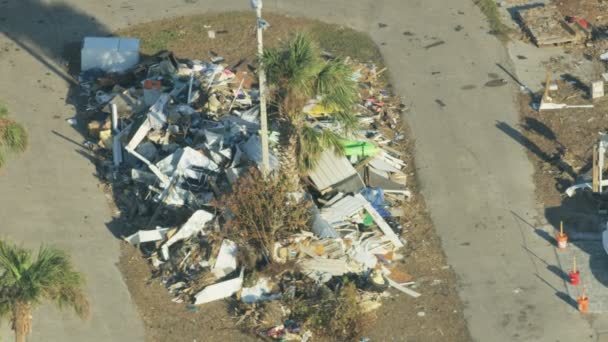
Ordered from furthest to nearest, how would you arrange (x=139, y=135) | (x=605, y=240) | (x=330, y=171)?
(x=139, y=135)
(x=330, y=171)
(x=605, y=240)

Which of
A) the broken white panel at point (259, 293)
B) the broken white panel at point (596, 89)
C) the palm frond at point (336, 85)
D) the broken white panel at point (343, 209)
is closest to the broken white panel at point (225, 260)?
the broken white panel at point (259, 293)

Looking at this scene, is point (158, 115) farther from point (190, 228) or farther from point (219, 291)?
point (219, 291)

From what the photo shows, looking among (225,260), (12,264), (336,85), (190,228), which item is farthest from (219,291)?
(12,264)

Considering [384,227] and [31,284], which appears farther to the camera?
[384,227]

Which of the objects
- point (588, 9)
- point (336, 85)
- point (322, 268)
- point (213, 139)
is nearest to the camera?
point (336, 85)

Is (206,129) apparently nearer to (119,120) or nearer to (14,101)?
(119,120)

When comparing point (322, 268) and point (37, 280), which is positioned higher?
point (37, 280)

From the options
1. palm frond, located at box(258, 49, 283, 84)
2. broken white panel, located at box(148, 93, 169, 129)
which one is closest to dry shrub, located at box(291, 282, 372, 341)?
palm frond, located at box(258, 49, 283, 84)

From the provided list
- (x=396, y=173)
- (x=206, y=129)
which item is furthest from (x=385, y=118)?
(x=206, y=129)
